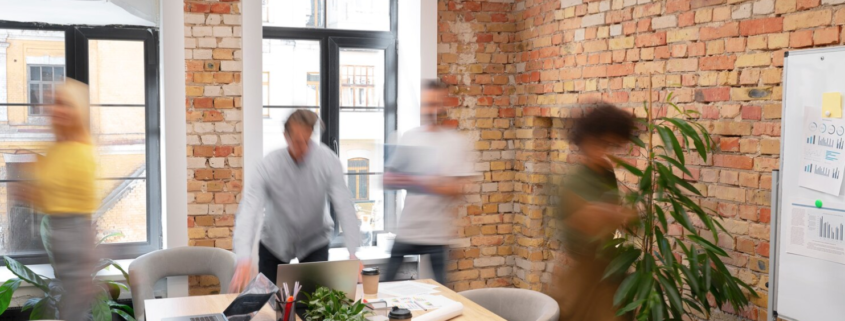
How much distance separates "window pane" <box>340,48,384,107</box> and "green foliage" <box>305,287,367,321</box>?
2.85 metres

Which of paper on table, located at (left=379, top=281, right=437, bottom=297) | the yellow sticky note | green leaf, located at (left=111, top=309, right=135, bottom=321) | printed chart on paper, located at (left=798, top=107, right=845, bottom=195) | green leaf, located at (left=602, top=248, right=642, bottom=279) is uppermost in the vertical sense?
the yellow sticky note

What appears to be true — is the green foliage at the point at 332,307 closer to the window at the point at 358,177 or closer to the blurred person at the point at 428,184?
the blurred person at the point at 428,184

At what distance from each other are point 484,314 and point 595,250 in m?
0.58

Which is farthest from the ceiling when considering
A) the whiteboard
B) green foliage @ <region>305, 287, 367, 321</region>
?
the whiteboard

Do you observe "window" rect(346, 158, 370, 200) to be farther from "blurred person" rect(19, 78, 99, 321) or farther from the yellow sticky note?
the yellow sticky note

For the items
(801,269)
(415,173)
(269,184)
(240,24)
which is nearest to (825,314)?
(801,269)

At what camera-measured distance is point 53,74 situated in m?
5.27

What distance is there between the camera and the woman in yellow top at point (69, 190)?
3.53 meters

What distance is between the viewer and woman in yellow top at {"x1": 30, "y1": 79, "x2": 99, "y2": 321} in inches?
139

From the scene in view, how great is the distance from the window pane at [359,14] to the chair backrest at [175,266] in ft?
6.79

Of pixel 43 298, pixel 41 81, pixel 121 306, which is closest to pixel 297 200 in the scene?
pixel 121 306

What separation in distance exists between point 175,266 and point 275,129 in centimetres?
139

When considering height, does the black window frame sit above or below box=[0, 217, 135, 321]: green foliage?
above

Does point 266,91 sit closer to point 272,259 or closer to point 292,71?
point 292,71
